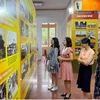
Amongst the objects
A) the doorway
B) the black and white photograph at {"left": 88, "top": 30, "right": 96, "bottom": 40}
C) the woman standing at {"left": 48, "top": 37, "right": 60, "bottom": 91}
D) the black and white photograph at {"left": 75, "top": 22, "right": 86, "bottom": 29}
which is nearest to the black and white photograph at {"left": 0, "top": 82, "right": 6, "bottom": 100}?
the woman standing at {"left": 48, "top": 37, "right": 60, "bottom": 91}

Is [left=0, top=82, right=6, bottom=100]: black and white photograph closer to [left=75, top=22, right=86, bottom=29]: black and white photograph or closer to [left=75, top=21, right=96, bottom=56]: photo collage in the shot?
[left=75, top=21, right=96, bottom=56]: photo collage

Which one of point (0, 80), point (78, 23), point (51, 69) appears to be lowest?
point (51, 69)

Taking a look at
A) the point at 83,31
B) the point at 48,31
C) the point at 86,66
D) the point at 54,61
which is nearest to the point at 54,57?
the point at 54,61

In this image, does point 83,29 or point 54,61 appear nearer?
point 54,61

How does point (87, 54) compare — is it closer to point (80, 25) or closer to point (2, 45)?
point (2, 45)

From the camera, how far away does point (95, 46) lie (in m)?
7.23

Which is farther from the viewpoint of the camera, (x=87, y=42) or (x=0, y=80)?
(x=87, y=42)

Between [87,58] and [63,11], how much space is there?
29.5 feet

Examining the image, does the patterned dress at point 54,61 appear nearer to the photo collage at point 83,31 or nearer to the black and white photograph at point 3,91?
the black and white photograph at point 3,91

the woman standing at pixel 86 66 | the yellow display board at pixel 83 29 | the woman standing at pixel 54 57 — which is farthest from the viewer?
the yellow display board at pixel 83 29

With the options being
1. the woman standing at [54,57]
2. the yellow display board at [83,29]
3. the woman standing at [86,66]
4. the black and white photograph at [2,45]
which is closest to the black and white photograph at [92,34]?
the yellow display board at [83,29]

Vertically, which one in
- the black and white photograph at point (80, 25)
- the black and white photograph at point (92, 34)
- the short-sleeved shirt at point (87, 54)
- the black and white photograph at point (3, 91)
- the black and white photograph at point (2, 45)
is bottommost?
the black and white photograph at point (3, 91)

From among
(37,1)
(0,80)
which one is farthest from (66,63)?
(37,1)

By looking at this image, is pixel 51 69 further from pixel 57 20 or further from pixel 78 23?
pixel 57 20
